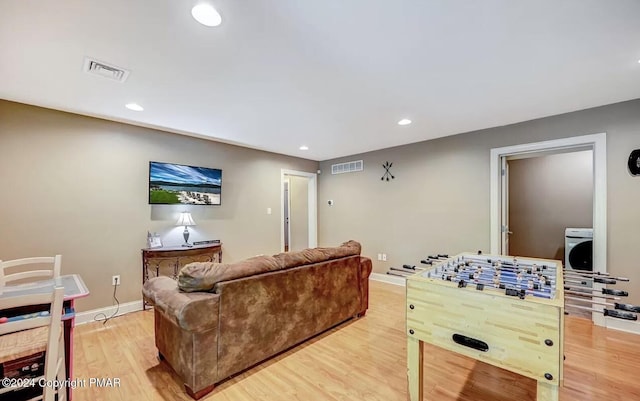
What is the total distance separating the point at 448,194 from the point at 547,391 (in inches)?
125

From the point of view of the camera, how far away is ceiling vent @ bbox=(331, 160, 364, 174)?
5.26m

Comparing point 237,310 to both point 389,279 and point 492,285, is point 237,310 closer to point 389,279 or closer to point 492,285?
point 492,285

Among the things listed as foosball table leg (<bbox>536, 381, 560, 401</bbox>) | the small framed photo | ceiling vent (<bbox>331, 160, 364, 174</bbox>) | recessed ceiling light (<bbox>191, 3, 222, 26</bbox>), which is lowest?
foosball table leg (<bbox>536, 381, 560, 401</bbox>)

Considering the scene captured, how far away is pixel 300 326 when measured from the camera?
242cm

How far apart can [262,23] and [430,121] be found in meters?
2.52

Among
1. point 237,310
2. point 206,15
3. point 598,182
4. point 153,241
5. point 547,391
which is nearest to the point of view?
point 547,391

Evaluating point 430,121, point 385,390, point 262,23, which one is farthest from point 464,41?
point 385,390

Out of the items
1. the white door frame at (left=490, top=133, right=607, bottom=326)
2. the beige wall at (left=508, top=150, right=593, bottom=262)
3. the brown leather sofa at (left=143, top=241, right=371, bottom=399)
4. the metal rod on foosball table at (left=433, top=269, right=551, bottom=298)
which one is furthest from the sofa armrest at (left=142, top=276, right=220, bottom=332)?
the beige wall at (left=508, top=150, right=593, bottom=262)

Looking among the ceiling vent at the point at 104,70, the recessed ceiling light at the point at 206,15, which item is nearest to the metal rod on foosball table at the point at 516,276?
the recessed ceiling light at the point at 206,15

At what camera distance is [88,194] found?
3141 millimetres

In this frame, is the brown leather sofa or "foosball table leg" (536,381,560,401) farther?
the brown leather sofa

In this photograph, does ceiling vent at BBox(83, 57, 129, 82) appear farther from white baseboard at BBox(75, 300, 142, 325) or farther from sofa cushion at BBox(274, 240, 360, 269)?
white baseboard at BBox(75, 300, 142, 325)

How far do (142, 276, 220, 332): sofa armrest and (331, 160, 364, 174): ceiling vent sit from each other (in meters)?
3.95

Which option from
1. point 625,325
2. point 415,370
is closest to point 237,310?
point 415,370
